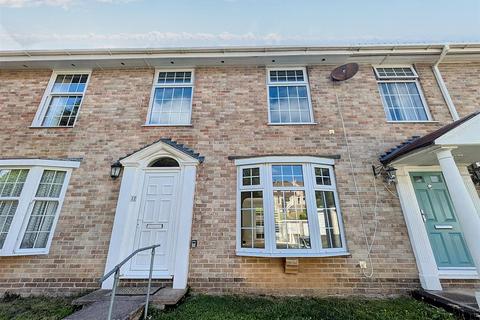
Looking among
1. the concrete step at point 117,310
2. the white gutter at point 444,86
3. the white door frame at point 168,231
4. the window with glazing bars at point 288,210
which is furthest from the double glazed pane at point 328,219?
the white gutter at point 444,86

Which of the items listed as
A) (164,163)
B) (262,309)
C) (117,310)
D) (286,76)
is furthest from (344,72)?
(117,310)

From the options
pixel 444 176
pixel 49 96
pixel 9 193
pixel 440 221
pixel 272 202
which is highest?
pixel 49 96

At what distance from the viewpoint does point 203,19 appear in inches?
279

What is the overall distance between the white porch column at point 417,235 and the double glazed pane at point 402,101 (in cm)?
181

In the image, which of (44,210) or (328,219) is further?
(44,210)

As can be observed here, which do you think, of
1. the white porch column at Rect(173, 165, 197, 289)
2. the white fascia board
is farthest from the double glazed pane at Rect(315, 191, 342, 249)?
the white porch column at Rect(173, 165, 197, 289)

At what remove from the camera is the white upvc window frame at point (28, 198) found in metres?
4.66

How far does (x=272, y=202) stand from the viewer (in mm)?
4902

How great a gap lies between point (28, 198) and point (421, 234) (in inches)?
361

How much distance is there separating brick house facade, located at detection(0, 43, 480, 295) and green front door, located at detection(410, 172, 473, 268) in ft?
1.76

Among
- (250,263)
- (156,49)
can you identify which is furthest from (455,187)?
(156,49)

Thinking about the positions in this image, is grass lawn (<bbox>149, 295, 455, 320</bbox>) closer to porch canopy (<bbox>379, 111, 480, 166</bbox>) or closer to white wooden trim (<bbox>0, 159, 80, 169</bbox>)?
porch canopy (<bbox>379, 111, 480, 166</bbox>)

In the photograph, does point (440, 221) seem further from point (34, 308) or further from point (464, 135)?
point (34, 308)

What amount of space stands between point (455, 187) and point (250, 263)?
425 cm
